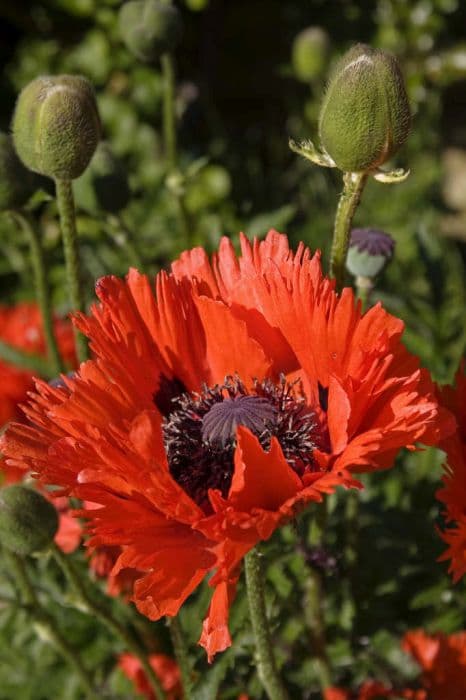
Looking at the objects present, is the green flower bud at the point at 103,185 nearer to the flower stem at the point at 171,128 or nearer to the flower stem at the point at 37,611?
the flower stem at the point at 171,128

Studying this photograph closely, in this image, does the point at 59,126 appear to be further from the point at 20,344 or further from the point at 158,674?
the point at 20,344

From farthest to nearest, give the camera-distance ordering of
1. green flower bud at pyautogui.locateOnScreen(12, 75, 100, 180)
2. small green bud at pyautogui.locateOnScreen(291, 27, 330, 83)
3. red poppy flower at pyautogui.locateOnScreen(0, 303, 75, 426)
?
small green bud at pyautogui.locateOnScreen(291, 27, 330, 83)
red poppy flower at pyautogui.locateOnScreen(0, 303, 75, 426)
green flower bud at pyautogui.locateOnScreen(12, 75, 100, 180)

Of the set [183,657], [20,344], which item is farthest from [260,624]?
[20,344]

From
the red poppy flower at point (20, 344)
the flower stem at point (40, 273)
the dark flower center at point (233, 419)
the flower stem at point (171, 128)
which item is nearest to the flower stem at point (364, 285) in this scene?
the dark flower center at point (233, 419)

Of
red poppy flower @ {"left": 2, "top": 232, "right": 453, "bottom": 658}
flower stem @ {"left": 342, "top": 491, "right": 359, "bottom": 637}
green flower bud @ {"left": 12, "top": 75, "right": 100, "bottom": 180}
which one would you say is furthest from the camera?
flower stem @ {"left": 342, "top": 491, "right": 359, "bottom": 637}

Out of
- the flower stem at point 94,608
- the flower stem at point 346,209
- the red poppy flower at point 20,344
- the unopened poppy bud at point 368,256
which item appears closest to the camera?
the flower stem at point 346,209

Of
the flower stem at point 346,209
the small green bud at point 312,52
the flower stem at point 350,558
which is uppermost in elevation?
the small green bud at point 312,52

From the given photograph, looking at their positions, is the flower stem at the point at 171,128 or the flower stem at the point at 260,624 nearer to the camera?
the flower stem at the point at 260,624

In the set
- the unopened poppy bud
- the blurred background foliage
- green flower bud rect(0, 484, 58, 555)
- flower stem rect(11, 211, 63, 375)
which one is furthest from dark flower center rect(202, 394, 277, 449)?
flower stem rect(11, 211, 63, 375)

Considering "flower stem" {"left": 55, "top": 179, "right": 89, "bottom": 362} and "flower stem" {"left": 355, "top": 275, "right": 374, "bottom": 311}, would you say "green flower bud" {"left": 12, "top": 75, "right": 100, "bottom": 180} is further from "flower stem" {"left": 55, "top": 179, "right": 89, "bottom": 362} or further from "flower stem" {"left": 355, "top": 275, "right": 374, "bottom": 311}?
"flower stem" {"left": 355, "top": 275, "right": 374, "bottom": 311}
